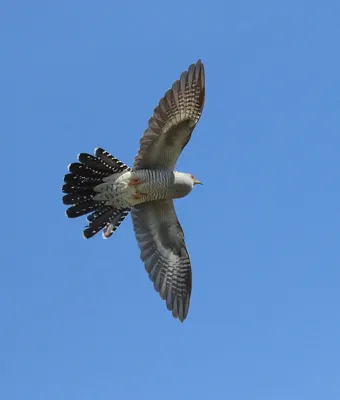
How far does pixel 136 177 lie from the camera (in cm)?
1811

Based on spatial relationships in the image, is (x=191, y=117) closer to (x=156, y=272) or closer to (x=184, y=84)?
(x=184, y=84)

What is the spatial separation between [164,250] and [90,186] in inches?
82.2

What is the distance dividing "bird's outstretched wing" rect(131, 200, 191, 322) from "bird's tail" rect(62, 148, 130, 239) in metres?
0.71

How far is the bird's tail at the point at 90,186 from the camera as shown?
59.9 ft

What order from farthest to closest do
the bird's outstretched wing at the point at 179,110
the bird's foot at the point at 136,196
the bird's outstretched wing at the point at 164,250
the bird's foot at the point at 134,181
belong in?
the bird's outstretched wing at the point at 164,250 < the bird's foot at the point at 136,196 < the bird's foot at the point at 134,181 < the bird's outstretched wing at the point at 179,110

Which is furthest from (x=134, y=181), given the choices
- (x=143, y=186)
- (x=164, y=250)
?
(x=164, y=250)

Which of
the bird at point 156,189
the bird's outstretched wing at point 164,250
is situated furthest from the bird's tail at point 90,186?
the bird's outstretched wing at point 164,250

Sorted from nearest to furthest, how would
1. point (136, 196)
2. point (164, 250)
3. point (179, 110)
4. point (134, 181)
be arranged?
point (179, 110)
point (134, 181)
point (136, 196)
point (164, 250)

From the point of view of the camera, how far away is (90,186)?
18.5m

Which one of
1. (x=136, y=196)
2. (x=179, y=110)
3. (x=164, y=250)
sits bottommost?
(x=164, y=250)

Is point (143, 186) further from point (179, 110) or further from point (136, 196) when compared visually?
point (179, 110)

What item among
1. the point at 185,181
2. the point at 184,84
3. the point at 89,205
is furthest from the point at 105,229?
the point at 184,84

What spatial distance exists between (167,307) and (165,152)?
299 cm

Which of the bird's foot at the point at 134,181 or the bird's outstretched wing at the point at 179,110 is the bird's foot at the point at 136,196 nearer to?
the bird's foot at the point at 134,181
